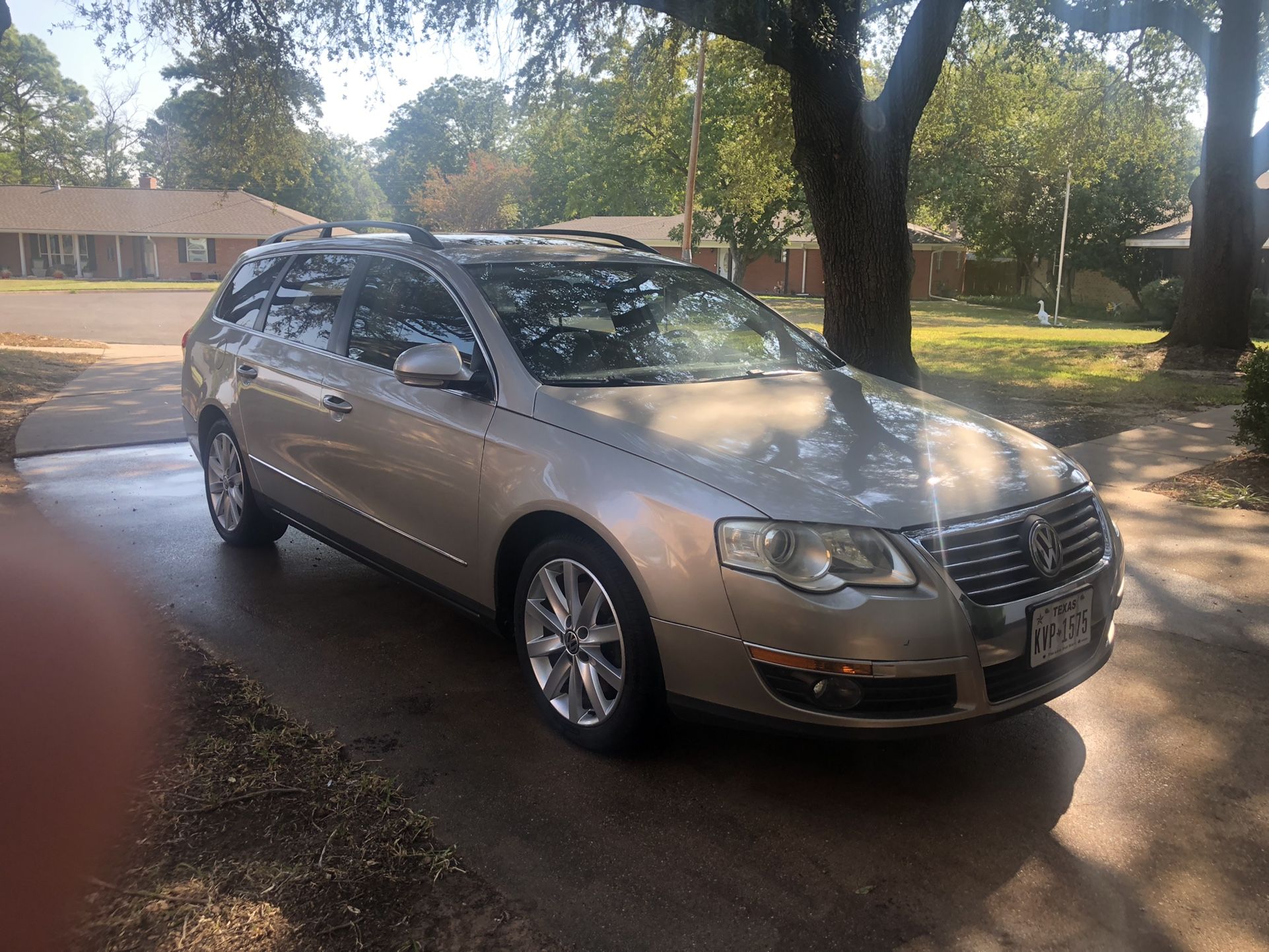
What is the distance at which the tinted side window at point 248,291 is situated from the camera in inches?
227

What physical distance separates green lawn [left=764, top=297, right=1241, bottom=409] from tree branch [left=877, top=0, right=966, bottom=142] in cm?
403

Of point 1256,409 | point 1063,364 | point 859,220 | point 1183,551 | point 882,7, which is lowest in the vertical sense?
point 1183,551

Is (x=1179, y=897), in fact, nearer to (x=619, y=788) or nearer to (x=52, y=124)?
(x=619, y=788)

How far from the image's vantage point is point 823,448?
141 inches

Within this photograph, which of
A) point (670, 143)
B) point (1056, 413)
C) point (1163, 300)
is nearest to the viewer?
point (1056, 413)


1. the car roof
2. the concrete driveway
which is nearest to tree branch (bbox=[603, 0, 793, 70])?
the car roof

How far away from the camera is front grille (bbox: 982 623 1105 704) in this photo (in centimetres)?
316

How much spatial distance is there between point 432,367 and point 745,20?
6649 mm

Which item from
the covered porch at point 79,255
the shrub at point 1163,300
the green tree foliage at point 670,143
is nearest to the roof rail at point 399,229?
the green tree foliage at point 670,143

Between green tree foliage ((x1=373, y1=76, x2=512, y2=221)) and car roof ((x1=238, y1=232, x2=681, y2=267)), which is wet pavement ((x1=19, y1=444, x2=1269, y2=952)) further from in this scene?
green tree foliage ((x1=373, y1=76, x2=512, y2=221))

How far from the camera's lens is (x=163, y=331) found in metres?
24.0

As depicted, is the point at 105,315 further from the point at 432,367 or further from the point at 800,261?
the point at 800,261

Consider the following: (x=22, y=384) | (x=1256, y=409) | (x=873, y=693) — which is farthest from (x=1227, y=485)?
(x=22, y=384)

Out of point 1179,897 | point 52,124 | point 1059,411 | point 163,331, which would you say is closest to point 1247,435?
point 1059,411
